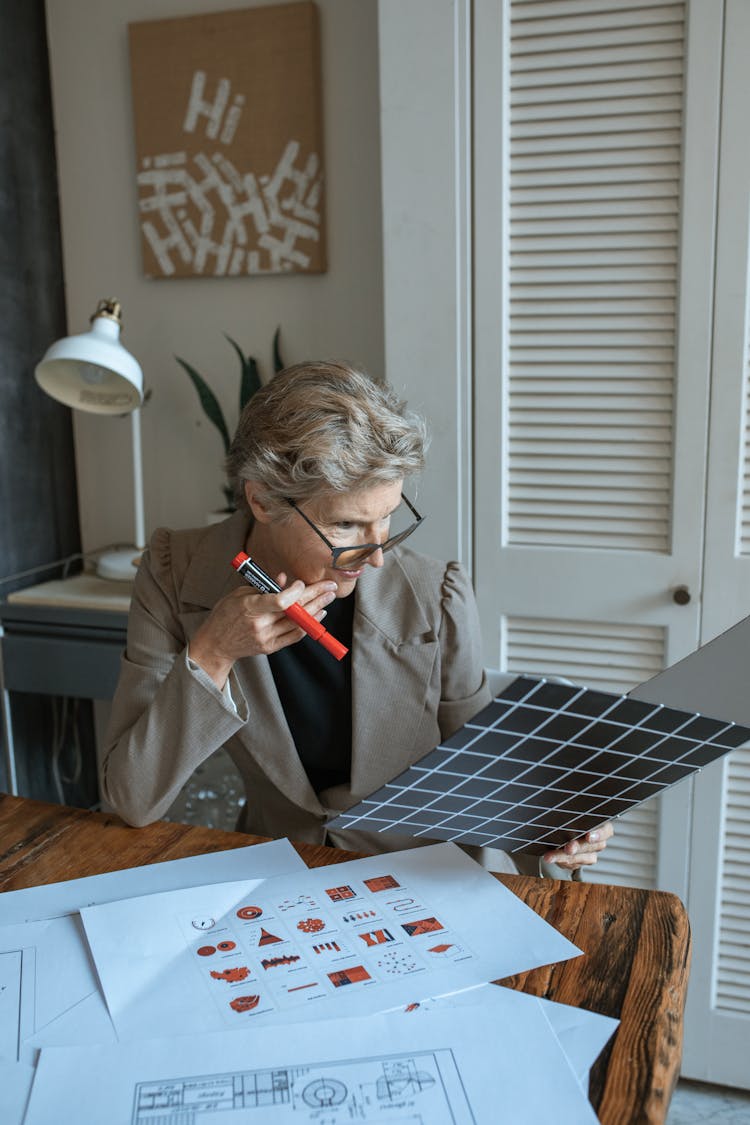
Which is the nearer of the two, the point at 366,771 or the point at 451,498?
the point at 366,771

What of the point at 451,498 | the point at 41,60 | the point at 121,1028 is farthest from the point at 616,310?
the point at 41,60

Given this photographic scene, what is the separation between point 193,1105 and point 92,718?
7.33ft

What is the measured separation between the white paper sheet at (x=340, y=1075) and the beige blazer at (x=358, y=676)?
1.83ft

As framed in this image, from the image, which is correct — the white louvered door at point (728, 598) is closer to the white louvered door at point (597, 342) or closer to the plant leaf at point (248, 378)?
the white louvered door at point (597, 342)

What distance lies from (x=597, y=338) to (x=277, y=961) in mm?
1361

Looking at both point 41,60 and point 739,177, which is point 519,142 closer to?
point 739,177

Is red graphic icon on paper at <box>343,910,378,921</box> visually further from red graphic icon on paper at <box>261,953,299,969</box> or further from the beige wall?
the beige wall

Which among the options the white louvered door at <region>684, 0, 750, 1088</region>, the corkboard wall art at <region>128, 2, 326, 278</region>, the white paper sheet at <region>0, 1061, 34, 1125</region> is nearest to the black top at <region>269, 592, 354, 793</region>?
the white paper sheet at <region>0, 1061, 34, 1125</region>

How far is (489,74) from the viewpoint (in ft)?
5.96

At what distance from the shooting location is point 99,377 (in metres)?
2.23

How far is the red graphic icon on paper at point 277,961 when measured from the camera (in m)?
0.91

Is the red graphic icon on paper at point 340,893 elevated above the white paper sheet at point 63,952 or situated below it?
above

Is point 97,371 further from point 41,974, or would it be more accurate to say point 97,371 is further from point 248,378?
point 41,974

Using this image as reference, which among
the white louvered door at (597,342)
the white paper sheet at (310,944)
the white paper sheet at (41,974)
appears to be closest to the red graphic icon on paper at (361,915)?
the white paper sheet at (310,944)
